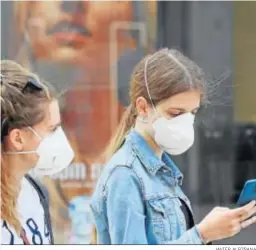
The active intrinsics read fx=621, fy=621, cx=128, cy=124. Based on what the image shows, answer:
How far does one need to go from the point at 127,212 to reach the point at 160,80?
0.46 meters

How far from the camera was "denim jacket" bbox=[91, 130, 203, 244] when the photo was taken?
2029 millimetres

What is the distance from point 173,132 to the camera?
A: 2168 mm

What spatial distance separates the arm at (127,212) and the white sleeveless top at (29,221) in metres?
0.34

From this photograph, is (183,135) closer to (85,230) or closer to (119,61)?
(85,230)

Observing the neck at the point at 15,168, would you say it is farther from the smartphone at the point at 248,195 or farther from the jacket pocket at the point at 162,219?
the smartphone at the point at 248,195

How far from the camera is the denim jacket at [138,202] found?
6.66ft

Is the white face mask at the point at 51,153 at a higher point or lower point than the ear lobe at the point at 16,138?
lower

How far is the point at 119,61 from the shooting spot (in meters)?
3.24

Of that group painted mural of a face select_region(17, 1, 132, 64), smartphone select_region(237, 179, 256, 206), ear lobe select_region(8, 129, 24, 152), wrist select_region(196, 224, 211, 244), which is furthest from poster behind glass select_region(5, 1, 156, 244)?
wrist select_region(196, 224, 211, 244)

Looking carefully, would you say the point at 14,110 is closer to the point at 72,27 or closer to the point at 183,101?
the point at 183,101

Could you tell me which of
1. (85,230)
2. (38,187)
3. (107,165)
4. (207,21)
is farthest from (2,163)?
(207,21)

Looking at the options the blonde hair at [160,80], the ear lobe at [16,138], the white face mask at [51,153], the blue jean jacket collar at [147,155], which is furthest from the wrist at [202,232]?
the ear lobe at [16,138]

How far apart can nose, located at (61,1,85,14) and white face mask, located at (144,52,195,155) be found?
A: 1.22m

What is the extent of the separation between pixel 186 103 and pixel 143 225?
0.46m
